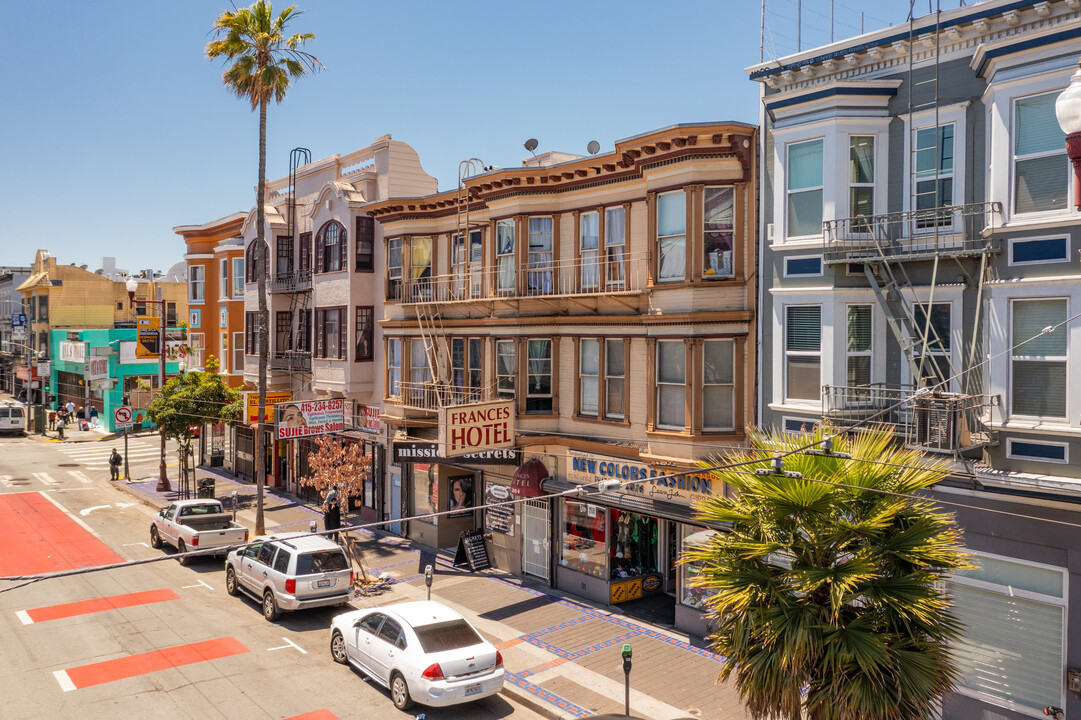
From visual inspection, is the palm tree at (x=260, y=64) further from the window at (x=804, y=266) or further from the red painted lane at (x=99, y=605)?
the window at (x=804, y=266)

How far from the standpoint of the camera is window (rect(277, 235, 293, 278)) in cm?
3612

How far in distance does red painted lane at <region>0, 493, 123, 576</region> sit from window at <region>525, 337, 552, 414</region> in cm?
1387

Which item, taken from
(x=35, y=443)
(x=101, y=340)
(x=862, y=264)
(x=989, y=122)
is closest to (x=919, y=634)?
(x=862, y=264)

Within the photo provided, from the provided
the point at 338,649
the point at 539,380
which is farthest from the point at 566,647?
the point at 539,380

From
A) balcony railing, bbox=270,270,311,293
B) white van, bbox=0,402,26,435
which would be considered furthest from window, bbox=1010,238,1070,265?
white van, bbox=0,402,26,435

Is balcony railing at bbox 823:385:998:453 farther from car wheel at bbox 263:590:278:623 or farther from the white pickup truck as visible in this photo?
the white pickup truck

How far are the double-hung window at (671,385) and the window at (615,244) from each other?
8.72 feet

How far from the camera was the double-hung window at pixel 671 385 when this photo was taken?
1952cm

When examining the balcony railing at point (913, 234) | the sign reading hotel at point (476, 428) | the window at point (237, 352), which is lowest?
the sign reading hotel at point (476, 428)

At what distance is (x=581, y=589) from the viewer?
21.8m

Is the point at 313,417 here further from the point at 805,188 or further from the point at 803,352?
the point at 805,188

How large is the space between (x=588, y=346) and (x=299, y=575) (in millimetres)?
9852

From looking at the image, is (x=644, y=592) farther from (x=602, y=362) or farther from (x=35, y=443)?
(x=35, y=443)

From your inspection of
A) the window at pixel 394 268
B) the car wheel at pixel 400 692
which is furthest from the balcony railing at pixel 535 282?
the car wheel at pixel 400 692
